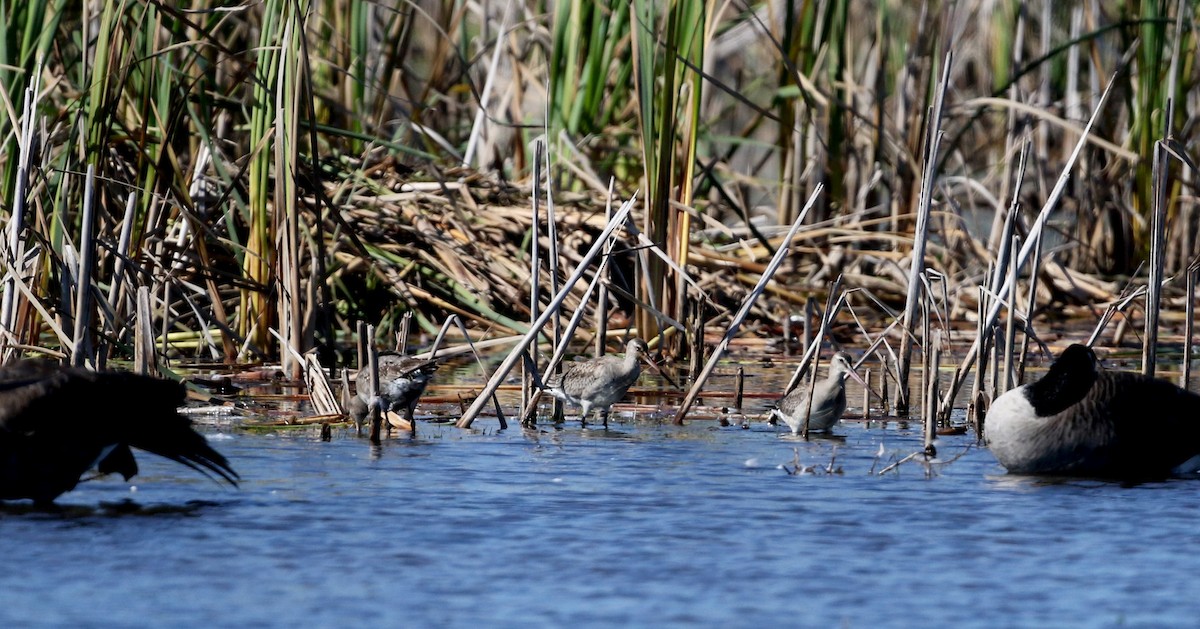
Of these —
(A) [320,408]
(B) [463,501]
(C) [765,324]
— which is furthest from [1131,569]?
(C) [765,324]

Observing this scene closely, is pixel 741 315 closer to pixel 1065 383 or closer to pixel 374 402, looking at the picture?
pixel 1065 383

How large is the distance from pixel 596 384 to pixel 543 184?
398 centimetres

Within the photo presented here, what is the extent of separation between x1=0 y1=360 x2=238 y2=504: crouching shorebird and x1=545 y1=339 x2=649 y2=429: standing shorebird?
2.51 meters

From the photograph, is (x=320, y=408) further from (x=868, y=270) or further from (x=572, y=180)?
(x=868, y=270)

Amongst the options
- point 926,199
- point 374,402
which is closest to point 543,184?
point 374,402

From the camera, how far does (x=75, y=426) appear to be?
640 centimetres

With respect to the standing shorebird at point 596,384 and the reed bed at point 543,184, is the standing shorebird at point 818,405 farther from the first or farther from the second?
the standing shorebird at point 596,384

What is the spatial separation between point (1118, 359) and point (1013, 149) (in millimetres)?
2478

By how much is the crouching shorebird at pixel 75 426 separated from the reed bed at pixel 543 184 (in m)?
0.74

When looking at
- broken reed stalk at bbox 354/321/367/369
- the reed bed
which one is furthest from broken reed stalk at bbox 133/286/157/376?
broken reed stalk at bbox 354/321/367/369

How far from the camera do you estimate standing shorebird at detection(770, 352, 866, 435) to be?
8547 mm

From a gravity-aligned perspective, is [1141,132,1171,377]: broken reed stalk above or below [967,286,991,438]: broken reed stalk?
above

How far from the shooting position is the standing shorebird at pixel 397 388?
841cm

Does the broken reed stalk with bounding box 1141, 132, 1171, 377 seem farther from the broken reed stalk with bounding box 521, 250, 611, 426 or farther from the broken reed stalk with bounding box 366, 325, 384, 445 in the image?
the broken reed stalk with bounding box 366, 325, 384, 445
